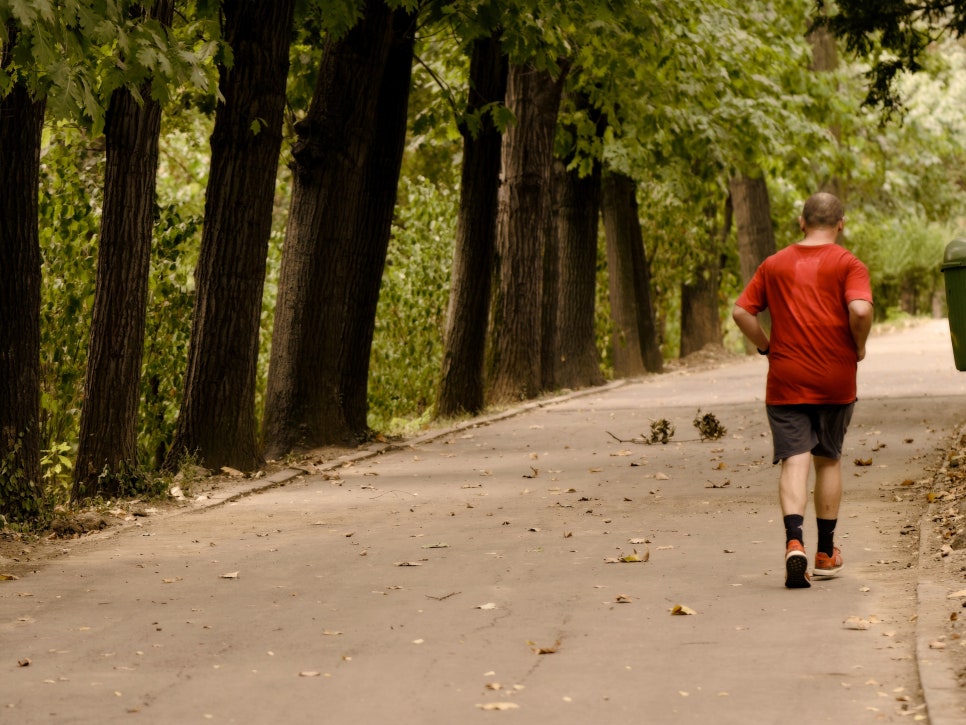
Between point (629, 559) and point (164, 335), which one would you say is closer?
point (629, 559)

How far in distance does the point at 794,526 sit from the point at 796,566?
22cm

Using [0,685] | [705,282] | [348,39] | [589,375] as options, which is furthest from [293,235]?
[705,282]

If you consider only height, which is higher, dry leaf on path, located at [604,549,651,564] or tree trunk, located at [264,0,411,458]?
tree trunk, located at [264,0,411,458]

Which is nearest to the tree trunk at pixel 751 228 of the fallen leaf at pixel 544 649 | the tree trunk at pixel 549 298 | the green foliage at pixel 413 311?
the tree trunk at pixel 549 298

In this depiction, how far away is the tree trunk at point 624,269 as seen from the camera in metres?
29.3

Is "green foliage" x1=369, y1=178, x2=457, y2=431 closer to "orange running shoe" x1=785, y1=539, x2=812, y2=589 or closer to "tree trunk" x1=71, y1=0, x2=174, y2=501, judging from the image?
"tree trunk" x1=71, y1=0, x2=174, y2=501

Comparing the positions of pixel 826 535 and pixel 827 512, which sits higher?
pixel 827 512

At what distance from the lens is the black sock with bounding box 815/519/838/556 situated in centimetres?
802

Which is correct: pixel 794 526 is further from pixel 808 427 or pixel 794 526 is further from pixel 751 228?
pixel 751 228

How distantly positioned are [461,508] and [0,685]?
545cm

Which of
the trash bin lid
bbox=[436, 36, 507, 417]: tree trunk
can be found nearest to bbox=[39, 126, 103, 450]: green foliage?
bbox=[436, 36, 507, 417]: tree trunk

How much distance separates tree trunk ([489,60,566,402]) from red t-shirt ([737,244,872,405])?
571 inches

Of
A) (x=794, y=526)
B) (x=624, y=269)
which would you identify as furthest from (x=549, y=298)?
(x=794, y=526)

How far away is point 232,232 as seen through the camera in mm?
13164
